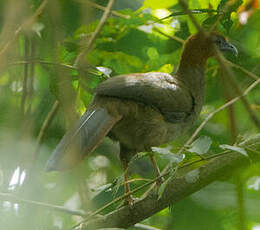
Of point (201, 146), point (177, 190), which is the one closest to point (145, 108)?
point (177, 190)

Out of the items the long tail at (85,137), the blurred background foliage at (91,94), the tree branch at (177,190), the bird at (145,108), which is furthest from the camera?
the bird at (145,108)

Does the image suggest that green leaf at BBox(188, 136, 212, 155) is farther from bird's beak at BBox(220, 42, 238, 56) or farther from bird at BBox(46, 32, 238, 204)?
bird's beak at BBox(220, 42, 238, 56)

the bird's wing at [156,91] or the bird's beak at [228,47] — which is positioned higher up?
the bird's beak at [228,47]

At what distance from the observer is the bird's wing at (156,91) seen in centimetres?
365

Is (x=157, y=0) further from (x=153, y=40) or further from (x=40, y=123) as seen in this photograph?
(x=40, y=123)

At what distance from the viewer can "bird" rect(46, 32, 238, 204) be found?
3549 millimetres

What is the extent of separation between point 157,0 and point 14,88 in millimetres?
1375

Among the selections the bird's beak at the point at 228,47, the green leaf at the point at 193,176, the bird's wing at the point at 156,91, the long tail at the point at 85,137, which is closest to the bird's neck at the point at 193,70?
the bird's wing at the point at 156,91

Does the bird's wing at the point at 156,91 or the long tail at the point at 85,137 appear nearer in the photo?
the long tail at the point at 85,137

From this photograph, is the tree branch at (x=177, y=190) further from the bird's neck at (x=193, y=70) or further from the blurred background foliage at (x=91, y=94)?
Result: the bird's neck at (x=193, y=70)

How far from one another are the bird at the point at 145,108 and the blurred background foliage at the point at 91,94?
0.14 meters

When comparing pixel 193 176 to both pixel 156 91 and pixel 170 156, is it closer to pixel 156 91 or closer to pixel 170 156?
pixel 170 156

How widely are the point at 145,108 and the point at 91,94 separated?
1.50 feet

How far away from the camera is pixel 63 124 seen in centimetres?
429
